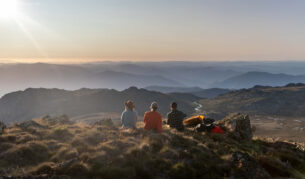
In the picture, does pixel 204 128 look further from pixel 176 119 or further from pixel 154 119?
pixel 154 119

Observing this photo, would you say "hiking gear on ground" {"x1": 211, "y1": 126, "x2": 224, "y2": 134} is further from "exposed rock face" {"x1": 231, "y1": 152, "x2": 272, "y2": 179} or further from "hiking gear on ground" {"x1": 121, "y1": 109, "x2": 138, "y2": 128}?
"exposed rock face" {"x1": 231, "y1": 152, "x2": 272, "y2": 179}

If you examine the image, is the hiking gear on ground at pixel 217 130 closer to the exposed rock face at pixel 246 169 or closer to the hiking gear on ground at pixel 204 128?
the hiking gear on ground at pixel 204 128

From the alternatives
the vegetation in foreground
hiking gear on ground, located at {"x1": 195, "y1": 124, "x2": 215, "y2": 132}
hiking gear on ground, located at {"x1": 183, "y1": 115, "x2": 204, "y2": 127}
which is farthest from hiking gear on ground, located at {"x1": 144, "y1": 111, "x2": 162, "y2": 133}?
hiking gear on ground, located at {"x1": 183, "y1": 115, "x2": 204, "y2": 127}

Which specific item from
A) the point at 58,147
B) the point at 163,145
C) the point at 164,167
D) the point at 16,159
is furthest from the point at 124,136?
the point at 16,159

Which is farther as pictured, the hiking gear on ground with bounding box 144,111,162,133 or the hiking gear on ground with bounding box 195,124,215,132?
the hiking gear on ground with bounding box 195,124,215,132

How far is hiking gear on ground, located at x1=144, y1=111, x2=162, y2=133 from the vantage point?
15.9 metres

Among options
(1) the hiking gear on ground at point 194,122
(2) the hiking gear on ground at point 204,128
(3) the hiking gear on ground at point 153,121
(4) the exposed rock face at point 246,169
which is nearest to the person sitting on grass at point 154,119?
(3) the hiking gear on ground at point 153,121

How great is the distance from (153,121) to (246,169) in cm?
747

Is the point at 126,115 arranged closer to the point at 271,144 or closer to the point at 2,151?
the point at 2,151

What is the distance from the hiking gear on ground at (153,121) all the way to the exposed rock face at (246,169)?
20.7 feet

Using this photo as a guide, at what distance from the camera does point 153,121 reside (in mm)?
16062

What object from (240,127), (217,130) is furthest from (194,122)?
(240,127)

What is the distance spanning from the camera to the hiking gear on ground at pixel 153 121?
1595 cm

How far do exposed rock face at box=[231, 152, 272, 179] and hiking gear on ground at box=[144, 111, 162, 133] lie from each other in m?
6.31
